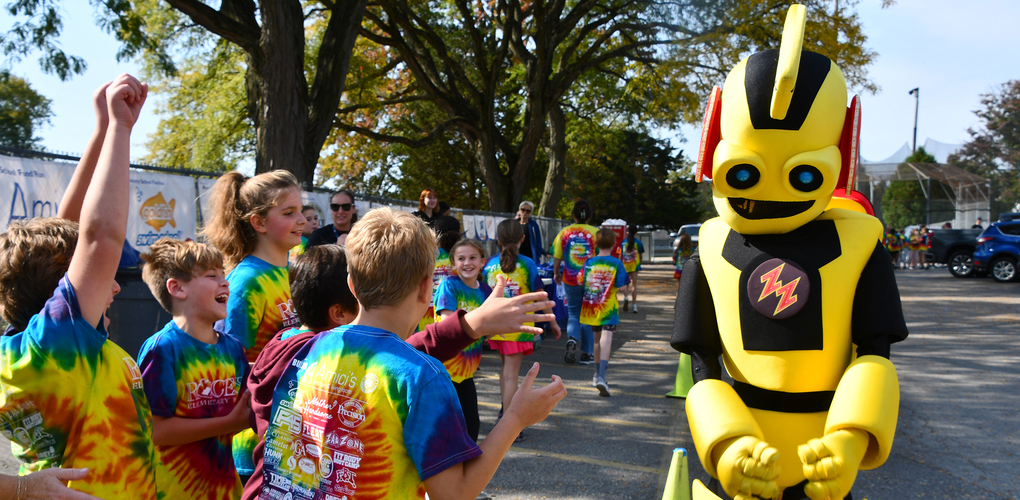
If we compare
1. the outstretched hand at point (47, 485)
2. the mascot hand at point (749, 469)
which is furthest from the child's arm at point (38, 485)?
the mascot hand at point (749, 469)

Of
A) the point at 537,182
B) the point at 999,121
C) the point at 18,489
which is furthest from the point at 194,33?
the point at 999,121

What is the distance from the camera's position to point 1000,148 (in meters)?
47.0

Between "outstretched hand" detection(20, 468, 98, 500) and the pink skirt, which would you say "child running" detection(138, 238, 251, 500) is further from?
the pink skirt

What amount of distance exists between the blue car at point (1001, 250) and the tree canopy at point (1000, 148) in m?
30.3

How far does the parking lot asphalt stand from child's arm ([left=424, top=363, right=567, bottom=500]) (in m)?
2.42

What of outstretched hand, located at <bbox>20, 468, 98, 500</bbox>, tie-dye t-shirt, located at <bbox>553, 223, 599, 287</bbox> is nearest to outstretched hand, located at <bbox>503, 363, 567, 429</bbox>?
outstretched hand, located at <bbox>20, 468, 98, 500</bbox>

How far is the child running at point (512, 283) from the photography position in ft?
15.4

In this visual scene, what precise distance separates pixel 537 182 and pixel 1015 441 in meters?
25.7

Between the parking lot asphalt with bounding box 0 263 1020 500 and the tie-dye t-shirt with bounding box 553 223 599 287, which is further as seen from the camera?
the tie-dye t-shirt with bounding box 553 223 599 287

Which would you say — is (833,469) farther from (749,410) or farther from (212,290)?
(212,290)

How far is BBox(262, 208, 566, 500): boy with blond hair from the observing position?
1351 millimetres

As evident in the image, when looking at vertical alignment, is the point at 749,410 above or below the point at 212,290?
below

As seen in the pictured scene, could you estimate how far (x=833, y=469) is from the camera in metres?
2.02

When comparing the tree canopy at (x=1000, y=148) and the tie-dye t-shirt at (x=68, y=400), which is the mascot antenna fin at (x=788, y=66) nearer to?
the tie-dye t-shirt at (x=68, y=400)
